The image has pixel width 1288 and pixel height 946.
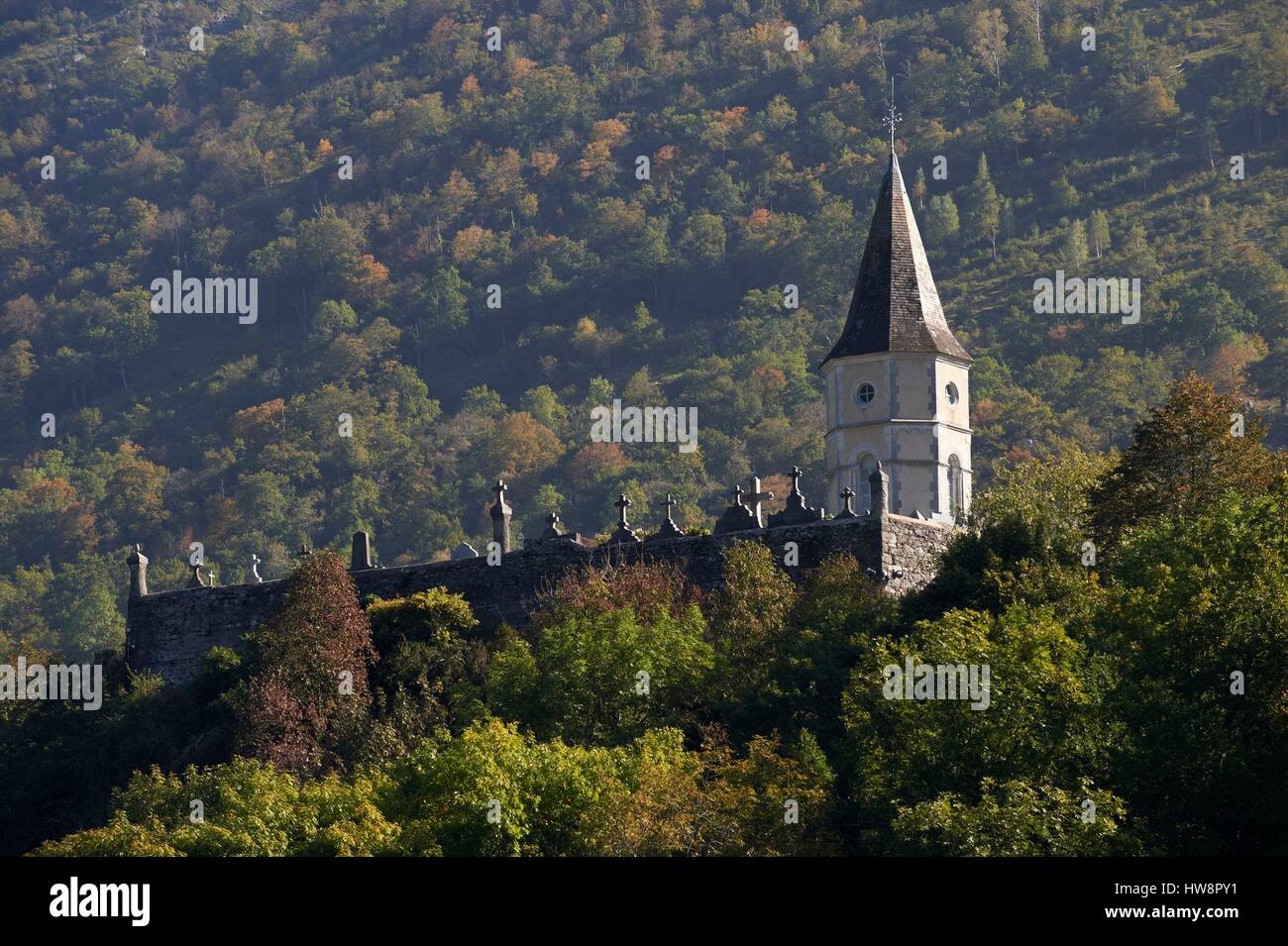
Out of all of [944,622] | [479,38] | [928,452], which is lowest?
[944,622]

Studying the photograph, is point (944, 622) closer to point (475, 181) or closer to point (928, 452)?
point (928, 452)

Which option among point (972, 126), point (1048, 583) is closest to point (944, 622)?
point (1048, 583)

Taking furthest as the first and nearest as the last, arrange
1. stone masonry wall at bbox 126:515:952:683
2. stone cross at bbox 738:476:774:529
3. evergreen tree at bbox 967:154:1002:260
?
evergreen tree at bbox 967:154:1002:260, stone cross at bbox 738:476:774:529, stone masonry wall at bbox 126:515:952:683

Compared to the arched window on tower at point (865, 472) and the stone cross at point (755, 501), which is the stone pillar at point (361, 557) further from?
the arched window on tower at point (865, 472)

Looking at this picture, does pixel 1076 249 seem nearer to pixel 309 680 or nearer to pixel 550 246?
pixel 550 246

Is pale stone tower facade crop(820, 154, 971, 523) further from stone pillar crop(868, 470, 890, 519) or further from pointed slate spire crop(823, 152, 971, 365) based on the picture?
stone pillar crop(868, 470, 890, 519)

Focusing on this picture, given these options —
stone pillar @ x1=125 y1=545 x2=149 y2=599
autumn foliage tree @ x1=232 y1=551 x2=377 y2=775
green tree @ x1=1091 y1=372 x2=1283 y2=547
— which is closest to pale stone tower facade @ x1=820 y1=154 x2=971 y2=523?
green tree @ x1=1091 y1=372 x2=1283 y2=547

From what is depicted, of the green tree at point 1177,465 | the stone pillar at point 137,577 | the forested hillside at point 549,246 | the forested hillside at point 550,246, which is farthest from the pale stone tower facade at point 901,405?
the forested hillside at point 549,246
